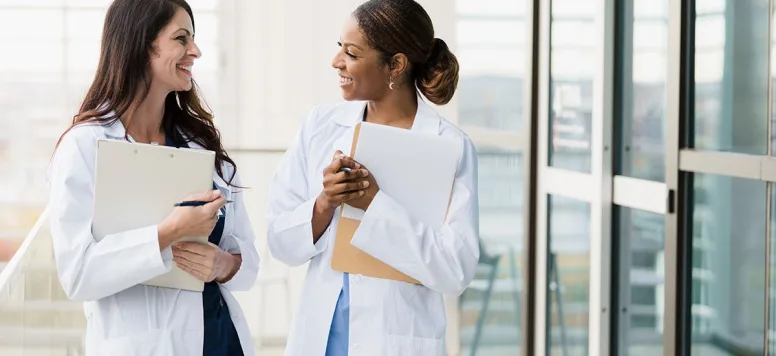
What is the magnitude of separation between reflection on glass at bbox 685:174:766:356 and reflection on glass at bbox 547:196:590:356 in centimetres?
76

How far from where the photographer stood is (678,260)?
2.38m

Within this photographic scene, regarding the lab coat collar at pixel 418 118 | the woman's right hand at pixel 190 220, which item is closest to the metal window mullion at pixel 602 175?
the lab coat collar at pixel 418 118

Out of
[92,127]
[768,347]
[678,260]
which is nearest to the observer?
[92,127]

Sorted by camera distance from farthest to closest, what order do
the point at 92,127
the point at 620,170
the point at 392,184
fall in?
the point at 620,170 < the point at 392,184 < the point at 92,127

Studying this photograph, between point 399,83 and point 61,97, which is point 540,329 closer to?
point 399,83

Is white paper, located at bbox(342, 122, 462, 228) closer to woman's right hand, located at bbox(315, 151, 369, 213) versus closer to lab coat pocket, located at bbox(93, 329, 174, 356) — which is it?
woman's right hand, located at bbox(315, 151, 369, 213)

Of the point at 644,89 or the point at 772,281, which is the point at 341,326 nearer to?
the point at 772,281

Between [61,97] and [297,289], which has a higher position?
[61,97]

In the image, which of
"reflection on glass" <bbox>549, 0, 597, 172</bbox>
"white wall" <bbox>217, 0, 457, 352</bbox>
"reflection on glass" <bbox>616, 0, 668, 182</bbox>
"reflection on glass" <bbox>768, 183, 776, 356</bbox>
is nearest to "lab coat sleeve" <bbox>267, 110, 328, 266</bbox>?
"reflection on glass" <bbox>768, 183, 776, 356</bbox>

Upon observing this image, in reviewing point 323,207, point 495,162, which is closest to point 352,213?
point 323,207

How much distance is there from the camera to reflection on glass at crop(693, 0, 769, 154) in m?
2.04

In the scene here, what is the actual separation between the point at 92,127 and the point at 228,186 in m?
0.29

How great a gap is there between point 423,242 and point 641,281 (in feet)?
4.00

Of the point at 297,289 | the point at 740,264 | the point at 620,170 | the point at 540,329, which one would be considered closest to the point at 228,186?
the point at 740,264
